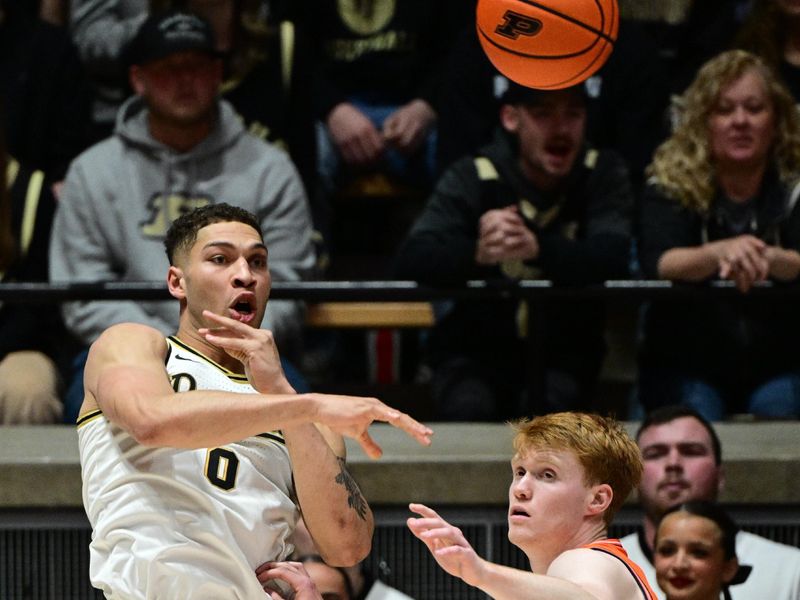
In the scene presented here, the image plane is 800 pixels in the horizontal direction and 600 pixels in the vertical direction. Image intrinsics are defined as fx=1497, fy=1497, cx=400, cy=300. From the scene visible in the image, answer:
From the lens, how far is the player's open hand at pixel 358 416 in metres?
3.40

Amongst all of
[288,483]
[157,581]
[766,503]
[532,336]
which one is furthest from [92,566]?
[766,503]

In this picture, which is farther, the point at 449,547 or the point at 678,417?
the point at 678,417

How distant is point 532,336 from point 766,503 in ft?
3.61

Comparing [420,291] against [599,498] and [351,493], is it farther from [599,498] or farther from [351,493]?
[599,498]

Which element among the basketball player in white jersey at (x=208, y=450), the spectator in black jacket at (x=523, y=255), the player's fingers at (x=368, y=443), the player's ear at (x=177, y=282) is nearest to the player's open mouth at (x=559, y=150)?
the spectator in black jacket at (x=523, y=255)

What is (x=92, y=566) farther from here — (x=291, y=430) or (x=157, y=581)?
(x=291, y=430)

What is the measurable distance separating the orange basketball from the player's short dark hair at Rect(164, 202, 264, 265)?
138cm

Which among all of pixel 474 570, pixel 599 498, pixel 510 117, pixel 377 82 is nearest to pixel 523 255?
pixel 510 117

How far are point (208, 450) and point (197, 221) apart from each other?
0.70 metres

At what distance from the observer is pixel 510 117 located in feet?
20.7

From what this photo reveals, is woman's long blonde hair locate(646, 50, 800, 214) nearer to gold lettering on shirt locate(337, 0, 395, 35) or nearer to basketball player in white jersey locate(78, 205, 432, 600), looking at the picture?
gold lettering on shirt locate(337, 0, 395, 35)

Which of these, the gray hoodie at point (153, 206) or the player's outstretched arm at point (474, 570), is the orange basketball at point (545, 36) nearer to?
the gray hoodie at point (153, 206)

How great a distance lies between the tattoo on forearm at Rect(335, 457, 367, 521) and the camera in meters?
4.09

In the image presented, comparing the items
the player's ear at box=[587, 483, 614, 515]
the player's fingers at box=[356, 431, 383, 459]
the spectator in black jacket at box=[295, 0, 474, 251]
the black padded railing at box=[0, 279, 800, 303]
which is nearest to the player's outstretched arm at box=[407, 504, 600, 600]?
the player's fingers at box=[356, 431, 383, 459]
